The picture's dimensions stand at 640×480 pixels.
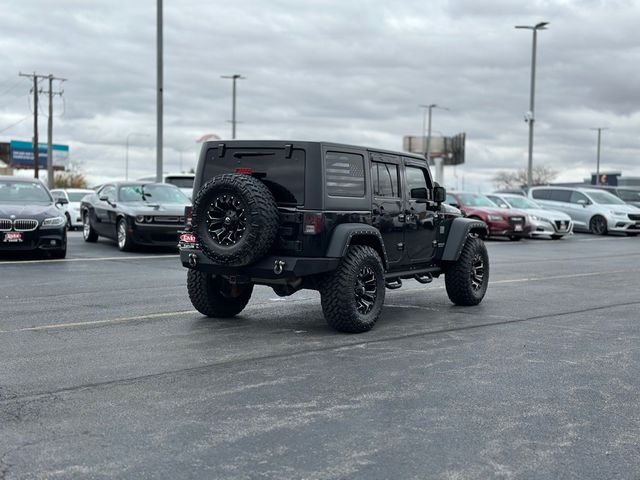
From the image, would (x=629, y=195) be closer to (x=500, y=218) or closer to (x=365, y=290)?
(x=500, y=218)

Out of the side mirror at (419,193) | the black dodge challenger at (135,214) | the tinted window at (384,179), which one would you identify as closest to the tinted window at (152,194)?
the black dodge challenger at (135,214)

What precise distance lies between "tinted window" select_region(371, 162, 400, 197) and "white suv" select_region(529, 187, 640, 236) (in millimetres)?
23096

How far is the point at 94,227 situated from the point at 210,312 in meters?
11.4

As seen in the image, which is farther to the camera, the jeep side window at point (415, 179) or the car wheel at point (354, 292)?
the jeep side window at point (415, 179)

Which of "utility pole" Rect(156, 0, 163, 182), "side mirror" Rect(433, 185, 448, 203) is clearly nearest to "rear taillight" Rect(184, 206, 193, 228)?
"side mirror" Rect(433, 185, 448, 203)

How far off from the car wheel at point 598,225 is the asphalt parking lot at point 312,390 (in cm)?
2071

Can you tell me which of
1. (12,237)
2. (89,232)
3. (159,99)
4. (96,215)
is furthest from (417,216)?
(159,99)

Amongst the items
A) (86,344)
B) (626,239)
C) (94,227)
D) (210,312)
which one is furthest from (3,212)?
(626,239)

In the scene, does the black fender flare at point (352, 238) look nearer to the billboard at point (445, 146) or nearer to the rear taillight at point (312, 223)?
the rear taillight at point (312, 223)

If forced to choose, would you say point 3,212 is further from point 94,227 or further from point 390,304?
point 390,304

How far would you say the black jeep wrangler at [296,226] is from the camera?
8.03 meters

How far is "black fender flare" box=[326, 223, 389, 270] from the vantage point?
8.09 m

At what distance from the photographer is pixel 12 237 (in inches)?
595

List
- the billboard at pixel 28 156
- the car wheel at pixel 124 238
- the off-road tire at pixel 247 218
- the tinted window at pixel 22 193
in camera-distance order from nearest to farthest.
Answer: the off-road tire at pixel 247 218
the tinted window at pixel 22 193
the car wheel at pixel 124 238
the billboard at pixel 28 156
